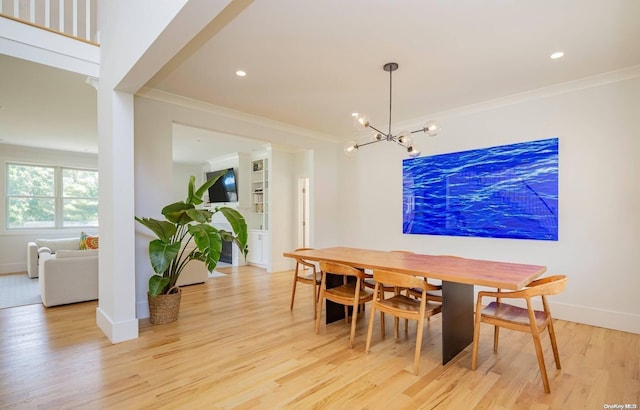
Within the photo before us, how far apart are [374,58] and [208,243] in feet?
8.13

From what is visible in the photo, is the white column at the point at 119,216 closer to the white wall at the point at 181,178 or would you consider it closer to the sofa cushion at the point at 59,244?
the sofa cushion at the point at 59,244

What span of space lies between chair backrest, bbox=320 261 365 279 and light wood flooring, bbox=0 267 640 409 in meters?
0.68

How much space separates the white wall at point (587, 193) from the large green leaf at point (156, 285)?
394cm

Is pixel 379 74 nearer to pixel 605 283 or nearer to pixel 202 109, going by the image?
pixel 202 109

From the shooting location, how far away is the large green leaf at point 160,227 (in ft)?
10.8

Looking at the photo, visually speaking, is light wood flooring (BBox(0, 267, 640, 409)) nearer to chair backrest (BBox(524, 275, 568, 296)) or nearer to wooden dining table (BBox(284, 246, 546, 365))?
wooden dining table (BBox(284, 246, 546, 365))

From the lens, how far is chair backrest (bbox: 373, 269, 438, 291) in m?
2.44

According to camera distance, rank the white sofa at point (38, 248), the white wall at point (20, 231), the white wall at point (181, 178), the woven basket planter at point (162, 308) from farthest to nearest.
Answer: the white wall at point (181, 178) → the white wall at point (20, 231) → the white sofa at point (38, 248) → the woven basket planter at point (162, 308)

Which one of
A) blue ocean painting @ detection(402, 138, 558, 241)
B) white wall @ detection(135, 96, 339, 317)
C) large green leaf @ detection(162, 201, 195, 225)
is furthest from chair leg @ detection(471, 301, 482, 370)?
white wall @ detection(135, 96, 339, 317)

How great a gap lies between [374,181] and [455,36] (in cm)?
309

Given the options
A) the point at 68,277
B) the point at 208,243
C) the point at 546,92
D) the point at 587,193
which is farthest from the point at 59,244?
the point at 587,193

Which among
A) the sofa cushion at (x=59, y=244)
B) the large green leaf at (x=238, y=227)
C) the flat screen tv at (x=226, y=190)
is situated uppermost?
the flat screen tv at (x=226, y=190)

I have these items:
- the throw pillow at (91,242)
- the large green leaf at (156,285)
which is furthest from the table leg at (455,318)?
the throw pillow at (91,242)

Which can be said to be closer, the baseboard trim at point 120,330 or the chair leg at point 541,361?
the chair leg at point 541,361
